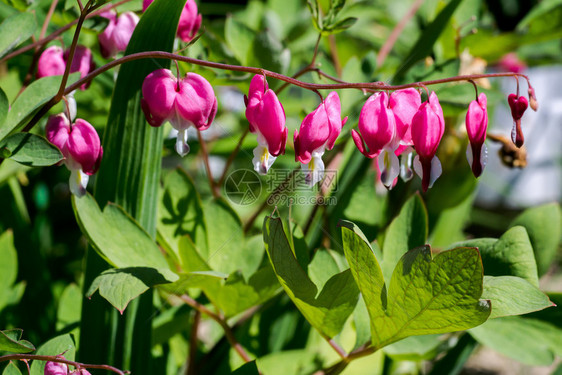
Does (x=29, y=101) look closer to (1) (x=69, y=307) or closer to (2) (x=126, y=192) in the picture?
(2) (x=126, y=192)

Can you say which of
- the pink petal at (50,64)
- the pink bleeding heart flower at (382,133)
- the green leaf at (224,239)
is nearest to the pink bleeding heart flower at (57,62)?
the pink petal at (50,64)

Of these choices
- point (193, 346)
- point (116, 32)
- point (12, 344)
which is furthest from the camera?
point (193, 346)

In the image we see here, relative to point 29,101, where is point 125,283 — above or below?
below

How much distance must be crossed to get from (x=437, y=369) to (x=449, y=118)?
0.49 meters

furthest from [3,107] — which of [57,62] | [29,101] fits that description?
[57,62]

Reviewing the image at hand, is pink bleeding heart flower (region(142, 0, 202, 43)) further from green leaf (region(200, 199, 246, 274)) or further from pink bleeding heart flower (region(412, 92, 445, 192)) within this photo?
pink bleeding heart flower (region(412, 92, 445, 192))

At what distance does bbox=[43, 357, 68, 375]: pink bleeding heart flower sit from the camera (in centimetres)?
55

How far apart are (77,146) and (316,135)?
27 cm

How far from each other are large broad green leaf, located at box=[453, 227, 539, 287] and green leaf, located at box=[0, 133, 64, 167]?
0.49 meters

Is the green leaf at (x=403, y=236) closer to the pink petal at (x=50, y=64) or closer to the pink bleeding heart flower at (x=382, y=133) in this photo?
the pink bleeding heart flower at (x=382, y=133)

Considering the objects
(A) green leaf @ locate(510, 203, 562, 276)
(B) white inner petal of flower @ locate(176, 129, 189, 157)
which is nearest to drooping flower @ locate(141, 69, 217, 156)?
(B) white inner petal of flower @ locate(176, 129, 189, 157)

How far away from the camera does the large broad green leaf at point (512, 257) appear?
2.18 feet

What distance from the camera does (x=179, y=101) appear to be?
583 mm

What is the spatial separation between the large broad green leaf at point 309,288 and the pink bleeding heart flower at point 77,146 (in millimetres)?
217
